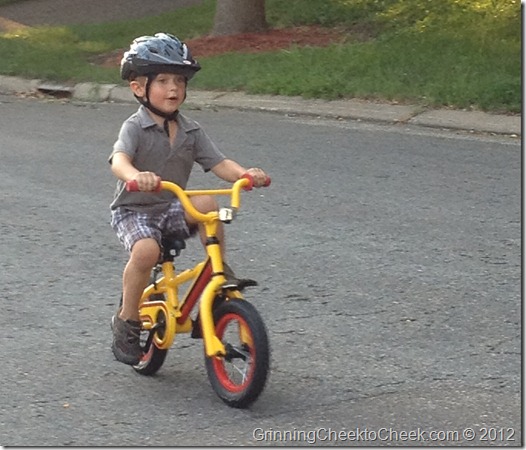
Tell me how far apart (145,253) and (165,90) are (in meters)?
0.67

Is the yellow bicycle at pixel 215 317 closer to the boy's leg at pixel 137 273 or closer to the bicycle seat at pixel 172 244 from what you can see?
the bicycle seat at pixel 172 244

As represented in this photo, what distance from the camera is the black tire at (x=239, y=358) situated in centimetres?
465

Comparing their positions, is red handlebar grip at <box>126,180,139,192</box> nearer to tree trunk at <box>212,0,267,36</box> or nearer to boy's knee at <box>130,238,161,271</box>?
boy's knee at <box>130,238,161,271</box>

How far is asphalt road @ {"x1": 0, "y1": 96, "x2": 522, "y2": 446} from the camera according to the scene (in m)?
4.76

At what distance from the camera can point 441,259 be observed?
7.08 meters

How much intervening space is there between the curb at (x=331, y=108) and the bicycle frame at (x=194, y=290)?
6259 millimetres

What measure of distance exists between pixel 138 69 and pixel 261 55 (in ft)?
31.6

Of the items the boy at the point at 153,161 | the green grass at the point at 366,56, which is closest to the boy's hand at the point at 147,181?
the boy at the point at 153,161

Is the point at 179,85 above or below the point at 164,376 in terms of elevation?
above

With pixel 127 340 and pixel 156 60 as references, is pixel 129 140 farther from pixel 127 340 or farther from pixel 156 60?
pixel 127 340

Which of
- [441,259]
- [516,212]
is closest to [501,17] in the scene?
[516,212]

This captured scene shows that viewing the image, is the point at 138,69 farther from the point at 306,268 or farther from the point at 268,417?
the point at 306,268

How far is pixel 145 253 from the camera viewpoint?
493cm

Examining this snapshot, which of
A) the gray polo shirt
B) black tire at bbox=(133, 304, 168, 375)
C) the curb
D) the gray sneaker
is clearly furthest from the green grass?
the gray sneaker
